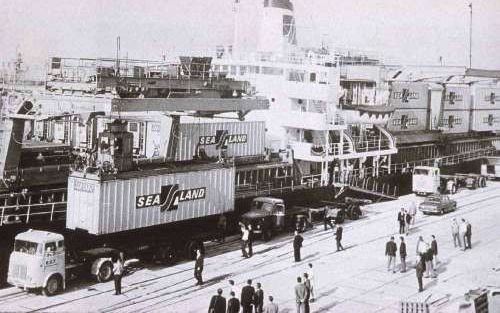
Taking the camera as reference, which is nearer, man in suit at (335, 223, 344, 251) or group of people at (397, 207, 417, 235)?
man in suit at (335, 223, 344, 251)

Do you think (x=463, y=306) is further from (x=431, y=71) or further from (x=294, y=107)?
(x=431, y=71)

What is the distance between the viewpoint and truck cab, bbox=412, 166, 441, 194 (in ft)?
121

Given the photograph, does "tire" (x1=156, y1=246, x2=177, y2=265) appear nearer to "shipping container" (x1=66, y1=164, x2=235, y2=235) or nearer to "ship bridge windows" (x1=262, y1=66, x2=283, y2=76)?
"shipping container" (x1=66, y1=164, x2=235, y2=235)

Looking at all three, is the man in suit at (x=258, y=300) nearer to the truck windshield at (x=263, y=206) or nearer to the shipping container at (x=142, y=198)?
the shipping container at (x=142, y=198)

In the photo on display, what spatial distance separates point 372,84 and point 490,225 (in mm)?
15576

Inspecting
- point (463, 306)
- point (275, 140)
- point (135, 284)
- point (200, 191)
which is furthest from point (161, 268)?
point (275, 140)

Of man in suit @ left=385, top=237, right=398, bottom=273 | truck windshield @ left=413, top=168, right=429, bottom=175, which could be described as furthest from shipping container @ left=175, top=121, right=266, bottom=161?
truck windshield @ left=413, top=168, right=429, bottom=175

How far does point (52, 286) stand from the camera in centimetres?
1762

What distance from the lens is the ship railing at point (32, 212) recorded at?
1947 cm

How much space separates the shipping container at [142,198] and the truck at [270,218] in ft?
6.16

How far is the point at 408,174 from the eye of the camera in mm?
41125

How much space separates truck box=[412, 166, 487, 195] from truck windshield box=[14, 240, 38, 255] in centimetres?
2598

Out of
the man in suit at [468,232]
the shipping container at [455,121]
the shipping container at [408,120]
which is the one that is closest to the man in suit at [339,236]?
the man in suit at [468,232]

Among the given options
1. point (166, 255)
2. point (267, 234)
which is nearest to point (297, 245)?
point (267, 234)
